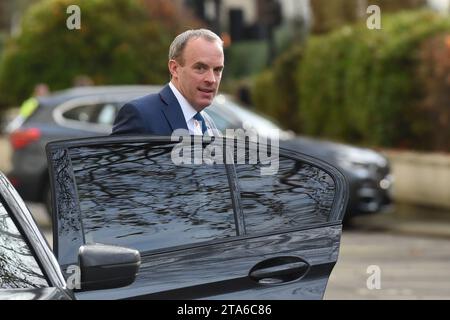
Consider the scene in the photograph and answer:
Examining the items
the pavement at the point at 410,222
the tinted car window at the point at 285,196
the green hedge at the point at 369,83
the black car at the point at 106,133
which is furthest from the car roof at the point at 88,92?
the tinted car window at the point at 285,196

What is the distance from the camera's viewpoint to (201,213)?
5.68m

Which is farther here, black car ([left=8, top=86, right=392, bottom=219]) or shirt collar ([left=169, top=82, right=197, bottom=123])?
black car ([left=8, top=86, right=392, bottom=219])

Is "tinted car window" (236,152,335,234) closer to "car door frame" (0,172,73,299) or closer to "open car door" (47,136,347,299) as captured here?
"open car door" (47,136,347,299)

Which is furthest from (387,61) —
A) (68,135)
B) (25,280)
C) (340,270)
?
(25,280)

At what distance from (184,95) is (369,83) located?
16275 millimetres

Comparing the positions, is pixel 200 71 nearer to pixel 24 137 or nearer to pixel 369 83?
pixel 24 137

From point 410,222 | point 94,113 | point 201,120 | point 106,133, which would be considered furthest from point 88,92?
point 201,120

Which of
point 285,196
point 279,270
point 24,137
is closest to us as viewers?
point 279,270

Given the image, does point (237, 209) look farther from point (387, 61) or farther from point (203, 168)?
point (387, 61)

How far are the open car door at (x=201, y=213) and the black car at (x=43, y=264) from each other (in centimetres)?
32

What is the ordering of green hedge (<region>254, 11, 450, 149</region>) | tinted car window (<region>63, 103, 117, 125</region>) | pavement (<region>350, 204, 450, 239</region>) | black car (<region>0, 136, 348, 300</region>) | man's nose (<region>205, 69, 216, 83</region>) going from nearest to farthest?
black car (<region>0, 136, 348, 300</region>) → man's nose (<region>205, 69, 216, 83</region>) → pavement (<region>350, 204, 450, 239</region>) → tinted car window (<region>63, 103, 117, 125</region>) → green hedge (<region>254, 11, 450, 149</region>)

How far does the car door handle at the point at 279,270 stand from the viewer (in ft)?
18.5

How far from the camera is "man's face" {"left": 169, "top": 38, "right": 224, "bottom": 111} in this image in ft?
21.0

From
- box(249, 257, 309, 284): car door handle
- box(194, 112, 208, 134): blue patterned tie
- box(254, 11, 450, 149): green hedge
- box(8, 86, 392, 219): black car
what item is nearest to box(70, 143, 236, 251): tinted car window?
box(249, 257, 309, 284): car door handle
